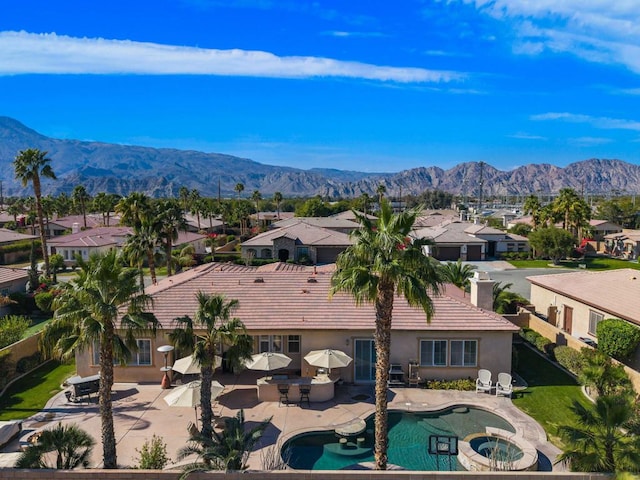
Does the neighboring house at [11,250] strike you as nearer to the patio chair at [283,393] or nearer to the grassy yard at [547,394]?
the patio chair at [283,393]

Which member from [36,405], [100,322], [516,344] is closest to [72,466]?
[100,322]

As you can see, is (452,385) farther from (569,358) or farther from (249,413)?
(249,413)

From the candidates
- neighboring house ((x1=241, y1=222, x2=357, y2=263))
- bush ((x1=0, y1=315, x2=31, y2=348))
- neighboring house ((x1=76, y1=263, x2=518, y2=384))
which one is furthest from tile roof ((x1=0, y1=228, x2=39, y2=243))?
neighboring house ((x1=76, y1=263, x2=518, y2=384))

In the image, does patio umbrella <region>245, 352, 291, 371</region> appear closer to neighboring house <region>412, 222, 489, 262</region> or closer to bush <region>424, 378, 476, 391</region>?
bush <region>424, 378, 476, 391</region>

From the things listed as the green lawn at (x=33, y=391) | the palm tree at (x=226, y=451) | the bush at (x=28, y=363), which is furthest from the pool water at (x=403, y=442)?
the bush at (x=28, y=363)

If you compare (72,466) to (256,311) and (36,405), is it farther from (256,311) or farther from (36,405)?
(256,311)

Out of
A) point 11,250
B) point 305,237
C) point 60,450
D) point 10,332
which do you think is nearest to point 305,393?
point 60,450
